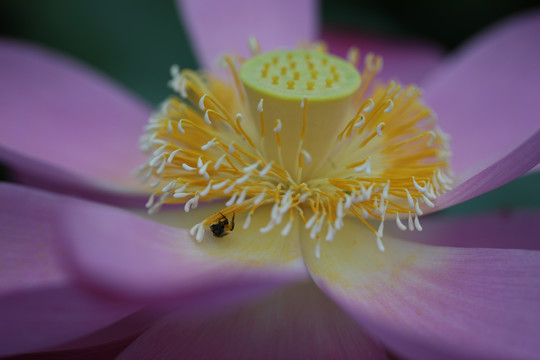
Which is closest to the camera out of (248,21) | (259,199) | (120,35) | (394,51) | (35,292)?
(35,292)

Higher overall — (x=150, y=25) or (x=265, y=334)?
(x=150, y=25)

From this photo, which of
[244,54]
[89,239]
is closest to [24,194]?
[89,239]

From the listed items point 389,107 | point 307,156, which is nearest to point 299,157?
point 307,156

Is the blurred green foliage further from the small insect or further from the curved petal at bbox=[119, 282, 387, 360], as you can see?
the curved petal at bbox=[119, 282, 387, 360]

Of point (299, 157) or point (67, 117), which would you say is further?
point (67, 117)

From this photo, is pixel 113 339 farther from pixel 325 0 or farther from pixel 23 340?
pixel 325 0

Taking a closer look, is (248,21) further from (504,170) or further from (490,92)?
(504,170)
